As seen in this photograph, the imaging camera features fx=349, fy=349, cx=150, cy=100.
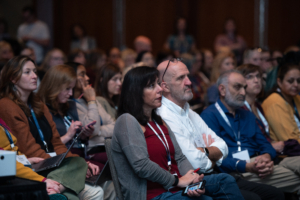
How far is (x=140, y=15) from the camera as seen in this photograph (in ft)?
30.0

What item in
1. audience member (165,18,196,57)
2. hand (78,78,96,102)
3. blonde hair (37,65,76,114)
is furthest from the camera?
audience member (165,18,196,57)

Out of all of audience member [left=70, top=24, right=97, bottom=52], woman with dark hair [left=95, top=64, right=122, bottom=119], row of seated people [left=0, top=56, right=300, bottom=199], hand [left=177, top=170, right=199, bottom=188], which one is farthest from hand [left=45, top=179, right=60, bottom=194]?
audience member [left=70, top=24, right=97, bottom=52]

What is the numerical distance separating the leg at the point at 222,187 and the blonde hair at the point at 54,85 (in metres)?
1.59

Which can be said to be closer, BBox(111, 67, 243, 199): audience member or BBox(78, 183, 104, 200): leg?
BBox(111, 67, 243, 199): audience member

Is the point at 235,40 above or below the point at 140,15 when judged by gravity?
below

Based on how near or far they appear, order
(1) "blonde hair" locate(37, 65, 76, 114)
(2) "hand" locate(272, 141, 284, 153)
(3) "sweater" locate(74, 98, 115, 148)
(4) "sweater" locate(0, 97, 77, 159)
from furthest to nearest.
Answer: (2) "hand" locate(272, 141, 284, 153), (3) "sweater" locate(74, 98, 115, 148), (1) "blonde hair" locate(37, 65, 76, 114), (4) "sweater" locate(0, 97, 77, 159)

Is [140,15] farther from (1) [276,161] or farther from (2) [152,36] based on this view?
(1) [276,161]

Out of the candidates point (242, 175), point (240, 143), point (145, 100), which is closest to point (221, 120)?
point (240, 143)

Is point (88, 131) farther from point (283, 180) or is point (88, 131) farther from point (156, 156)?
point (283, 180)

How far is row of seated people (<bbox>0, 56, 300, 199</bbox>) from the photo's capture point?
2.34 metres

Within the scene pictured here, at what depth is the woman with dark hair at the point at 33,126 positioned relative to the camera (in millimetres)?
2488

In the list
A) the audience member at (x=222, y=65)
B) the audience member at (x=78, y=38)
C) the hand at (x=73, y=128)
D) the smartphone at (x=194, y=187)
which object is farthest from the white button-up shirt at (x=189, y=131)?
the audience member at (x=78, y=38)

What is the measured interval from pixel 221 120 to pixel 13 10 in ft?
19.7

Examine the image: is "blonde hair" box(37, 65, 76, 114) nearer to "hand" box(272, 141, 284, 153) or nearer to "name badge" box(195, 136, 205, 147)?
"name badge" box(195, 136, 205, 147)
